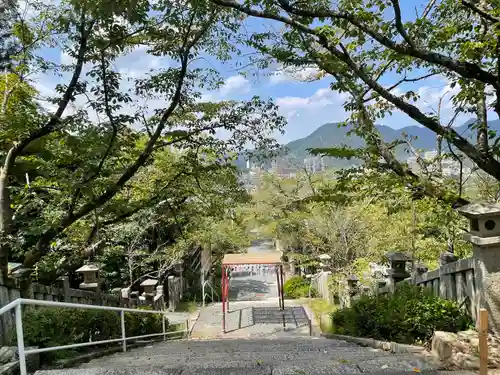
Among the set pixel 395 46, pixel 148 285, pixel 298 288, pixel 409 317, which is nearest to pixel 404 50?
pixel 395 46

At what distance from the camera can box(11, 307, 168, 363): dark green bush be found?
4.99 metres

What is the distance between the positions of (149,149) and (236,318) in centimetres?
1068

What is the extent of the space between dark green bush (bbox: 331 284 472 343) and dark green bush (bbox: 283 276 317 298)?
46.6ft

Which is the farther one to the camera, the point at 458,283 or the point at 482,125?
the point at 482,125

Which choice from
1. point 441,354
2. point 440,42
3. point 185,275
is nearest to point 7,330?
point 441,354

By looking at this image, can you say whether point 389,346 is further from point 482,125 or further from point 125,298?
point 125,298

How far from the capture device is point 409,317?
18.8 feet

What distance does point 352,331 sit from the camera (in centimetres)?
762

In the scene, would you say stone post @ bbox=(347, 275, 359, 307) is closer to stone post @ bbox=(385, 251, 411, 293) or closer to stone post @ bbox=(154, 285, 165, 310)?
stone post @ bbox=(385, 251, 411, 293)

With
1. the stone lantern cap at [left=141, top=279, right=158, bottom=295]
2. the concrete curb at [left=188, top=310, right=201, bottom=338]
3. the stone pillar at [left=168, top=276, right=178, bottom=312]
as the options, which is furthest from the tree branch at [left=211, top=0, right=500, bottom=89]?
the stone pillar at [left=168, top=276, right=178, bottom=312]

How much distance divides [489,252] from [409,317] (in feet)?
5.17

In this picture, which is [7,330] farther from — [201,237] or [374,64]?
[201,237]

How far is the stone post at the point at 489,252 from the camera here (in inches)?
179

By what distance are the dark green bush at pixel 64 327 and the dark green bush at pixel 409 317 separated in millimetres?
4180
